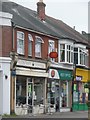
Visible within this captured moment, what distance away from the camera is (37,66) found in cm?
3481

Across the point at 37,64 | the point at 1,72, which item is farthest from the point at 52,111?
the point at 1,72

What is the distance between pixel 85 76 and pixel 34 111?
41.6ft

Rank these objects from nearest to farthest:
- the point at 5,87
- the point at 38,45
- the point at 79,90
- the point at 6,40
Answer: the point at 5,87
the point at 6,40
the point at 38,45
the point at 79,90

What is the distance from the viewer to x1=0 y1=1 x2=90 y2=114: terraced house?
102ft

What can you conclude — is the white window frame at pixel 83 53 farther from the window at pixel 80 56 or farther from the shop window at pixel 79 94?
the shop window at pixel 79 94

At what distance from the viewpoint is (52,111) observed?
37.0m

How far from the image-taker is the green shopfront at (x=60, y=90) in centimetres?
3788

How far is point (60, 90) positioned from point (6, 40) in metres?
10.9

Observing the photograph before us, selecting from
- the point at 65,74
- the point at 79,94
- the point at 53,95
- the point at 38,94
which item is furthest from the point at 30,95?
the point at 79,94

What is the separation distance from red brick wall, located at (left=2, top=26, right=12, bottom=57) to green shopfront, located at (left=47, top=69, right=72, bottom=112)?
270 inches

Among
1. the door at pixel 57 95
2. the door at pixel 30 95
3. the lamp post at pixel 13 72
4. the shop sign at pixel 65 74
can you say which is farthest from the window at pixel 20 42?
the door at pixel 57 95

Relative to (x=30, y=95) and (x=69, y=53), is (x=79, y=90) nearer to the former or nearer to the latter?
(x=69, y=53)

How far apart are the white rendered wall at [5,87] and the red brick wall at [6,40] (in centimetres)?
54

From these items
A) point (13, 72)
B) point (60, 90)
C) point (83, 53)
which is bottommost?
point (60, 90)
